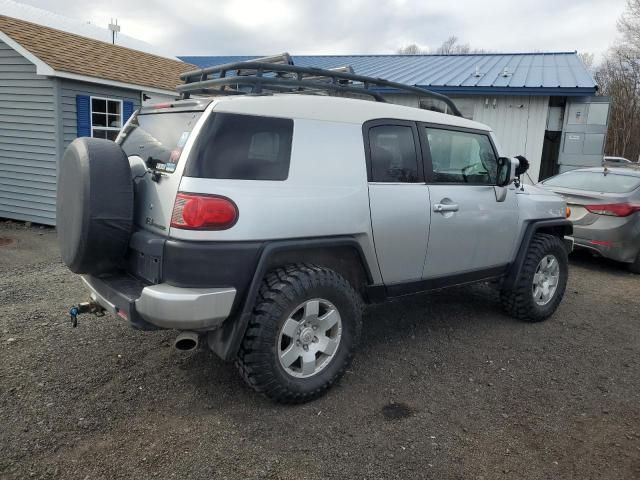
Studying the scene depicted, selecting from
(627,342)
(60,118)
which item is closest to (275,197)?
(627,342)

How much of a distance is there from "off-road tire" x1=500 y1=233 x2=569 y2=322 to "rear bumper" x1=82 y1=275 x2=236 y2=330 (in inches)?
120

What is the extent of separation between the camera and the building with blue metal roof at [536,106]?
11727 millimetres

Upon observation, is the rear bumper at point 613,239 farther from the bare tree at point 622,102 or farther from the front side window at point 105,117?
the bare tree at point 622,102

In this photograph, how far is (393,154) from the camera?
11.9 ft

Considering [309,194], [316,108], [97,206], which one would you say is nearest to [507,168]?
[316,108]

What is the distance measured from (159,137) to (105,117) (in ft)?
24.0

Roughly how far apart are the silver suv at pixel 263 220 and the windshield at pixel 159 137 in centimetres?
1

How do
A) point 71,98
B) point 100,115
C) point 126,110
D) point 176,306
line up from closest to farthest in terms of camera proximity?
point 176,306
point 71,98
point 100,115
point 126,110

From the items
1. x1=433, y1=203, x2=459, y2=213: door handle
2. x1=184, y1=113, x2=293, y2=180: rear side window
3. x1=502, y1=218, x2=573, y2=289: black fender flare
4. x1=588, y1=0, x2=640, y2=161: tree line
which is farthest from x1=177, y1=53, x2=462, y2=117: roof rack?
x1=588, y1=0, x2=640, y2=161: tree line

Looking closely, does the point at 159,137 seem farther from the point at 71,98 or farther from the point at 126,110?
the point at 126,110

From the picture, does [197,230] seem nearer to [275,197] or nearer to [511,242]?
[275,197]

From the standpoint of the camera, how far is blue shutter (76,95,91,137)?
356 inches

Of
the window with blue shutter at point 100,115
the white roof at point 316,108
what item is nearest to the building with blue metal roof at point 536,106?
the window with blue shutter at point 100,115

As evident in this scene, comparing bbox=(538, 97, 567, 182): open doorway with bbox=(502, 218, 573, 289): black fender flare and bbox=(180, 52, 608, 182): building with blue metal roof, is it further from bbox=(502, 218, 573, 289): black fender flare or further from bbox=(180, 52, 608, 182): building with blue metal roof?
bbox=(502, 218, 573, 289): black fender flare
